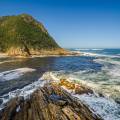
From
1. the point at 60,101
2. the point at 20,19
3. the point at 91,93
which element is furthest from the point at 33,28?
the point at 60,101

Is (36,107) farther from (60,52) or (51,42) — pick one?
(51,42)

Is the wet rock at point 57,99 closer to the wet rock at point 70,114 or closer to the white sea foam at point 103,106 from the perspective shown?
the wet rock at point 70,114

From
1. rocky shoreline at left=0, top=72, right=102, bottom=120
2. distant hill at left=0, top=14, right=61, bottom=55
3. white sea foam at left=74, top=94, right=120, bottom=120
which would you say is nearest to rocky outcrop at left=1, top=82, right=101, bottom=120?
rocky shoreline at left=0, top=72, right=102, bottom=120

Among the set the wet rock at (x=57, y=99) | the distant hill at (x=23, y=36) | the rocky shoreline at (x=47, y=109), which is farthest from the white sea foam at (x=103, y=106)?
the distant hill at (x=23, y=36)

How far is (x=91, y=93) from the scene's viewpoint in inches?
925

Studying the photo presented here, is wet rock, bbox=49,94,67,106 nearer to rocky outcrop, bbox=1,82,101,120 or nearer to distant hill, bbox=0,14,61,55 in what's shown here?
rocky outcrop, bbox=1,82,101,120

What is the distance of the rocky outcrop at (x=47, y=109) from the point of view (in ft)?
41.5

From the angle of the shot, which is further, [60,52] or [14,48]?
[60,52]

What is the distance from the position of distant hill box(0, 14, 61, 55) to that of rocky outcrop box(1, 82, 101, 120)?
Result: 8082 cm

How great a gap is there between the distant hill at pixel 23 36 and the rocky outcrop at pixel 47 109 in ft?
265

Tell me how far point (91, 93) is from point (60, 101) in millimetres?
9850

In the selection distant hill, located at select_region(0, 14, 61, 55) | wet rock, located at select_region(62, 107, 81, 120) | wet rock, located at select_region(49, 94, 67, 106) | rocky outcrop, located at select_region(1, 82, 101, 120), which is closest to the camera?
wet rock, located at select_region(62, 107, 81, 120)

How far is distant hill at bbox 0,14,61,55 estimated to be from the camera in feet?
333

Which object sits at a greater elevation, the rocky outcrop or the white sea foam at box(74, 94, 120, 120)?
the rocky outcrop
